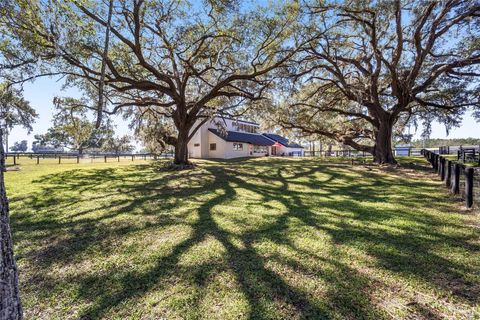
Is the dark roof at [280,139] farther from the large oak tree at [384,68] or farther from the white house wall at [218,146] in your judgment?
the large oak tree at [384,68]

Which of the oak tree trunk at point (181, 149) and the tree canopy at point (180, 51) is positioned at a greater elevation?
the tree canopy at point (180, 51)

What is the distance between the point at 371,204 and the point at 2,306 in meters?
7.38

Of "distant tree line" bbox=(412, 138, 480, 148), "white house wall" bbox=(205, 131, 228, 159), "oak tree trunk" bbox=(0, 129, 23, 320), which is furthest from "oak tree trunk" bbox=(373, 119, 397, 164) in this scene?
"distant tree line" bbox=(412, 138, 480, 148)

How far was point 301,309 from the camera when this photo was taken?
256 cm

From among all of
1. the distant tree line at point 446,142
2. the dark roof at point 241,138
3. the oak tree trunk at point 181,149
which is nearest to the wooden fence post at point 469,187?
the oak tree trunk at point 181,149

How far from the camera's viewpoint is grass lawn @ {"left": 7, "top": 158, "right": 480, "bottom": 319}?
2643mm

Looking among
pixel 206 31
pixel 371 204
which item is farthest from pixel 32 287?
pixel 206 31

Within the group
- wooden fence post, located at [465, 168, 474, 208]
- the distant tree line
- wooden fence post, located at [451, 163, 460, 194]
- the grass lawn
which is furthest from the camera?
the distant tree line

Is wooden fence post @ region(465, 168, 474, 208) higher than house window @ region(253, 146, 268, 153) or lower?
lower

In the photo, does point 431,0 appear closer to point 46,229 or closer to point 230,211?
point 230,211

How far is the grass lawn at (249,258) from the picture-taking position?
104 inches

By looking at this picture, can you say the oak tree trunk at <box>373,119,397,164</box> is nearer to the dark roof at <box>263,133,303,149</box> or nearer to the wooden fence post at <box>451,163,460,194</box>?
the wooden fence post at <box>451,163,460,194</box>

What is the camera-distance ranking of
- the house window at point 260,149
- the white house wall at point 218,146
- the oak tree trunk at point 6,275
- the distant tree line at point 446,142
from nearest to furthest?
1. the oak tree trunk at point 6,275
2. the white house wall at point 218,146
3. the house window at point 260,149
4. the distant tree line at point 446,142

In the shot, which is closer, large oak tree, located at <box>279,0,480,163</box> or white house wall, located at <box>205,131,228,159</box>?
large oak tree, located at <box>279,0,480,163</box>
